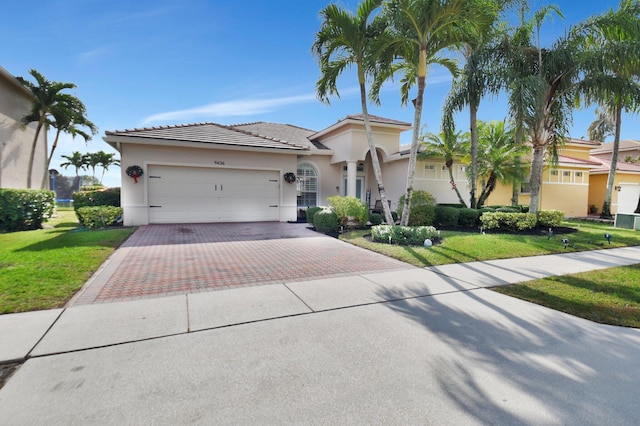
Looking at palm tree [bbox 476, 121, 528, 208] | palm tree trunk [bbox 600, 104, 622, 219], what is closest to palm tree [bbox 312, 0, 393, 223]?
palm tree [bbox 476, 121, 528, 208]

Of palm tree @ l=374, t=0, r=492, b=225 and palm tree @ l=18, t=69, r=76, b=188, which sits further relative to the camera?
palm tree @ l=18, t=69, r=76, b=188

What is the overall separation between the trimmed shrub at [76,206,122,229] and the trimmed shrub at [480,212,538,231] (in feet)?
45.9

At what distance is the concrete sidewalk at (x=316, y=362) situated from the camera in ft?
7.64

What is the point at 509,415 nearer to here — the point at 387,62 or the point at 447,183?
the point at 387,62

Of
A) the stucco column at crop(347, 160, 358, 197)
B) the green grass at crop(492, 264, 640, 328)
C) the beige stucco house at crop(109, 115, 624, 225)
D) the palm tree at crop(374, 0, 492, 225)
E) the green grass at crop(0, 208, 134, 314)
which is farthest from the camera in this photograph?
the stucco column at crop(347, 160, 358, 197)

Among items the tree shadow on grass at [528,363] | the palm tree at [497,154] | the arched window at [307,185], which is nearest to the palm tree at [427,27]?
the tree shadow on grass at [528,363]

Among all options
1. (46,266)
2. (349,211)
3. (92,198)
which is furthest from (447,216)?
(92,198)

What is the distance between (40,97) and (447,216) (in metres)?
19.6

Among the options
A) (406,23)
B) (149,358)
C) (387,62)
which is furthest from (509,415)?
(387,62)

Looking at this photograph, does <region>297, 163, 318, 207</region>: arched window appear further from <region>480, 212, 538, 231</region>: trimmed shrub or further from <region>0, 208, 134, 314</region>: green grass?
<region>0, 208, 134, 314</region>: green grass

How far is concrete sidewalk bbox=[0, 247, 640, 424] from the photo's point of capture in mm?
2330

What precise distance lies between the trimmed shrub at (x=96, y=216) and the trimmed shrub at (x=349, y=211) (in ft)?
27.4

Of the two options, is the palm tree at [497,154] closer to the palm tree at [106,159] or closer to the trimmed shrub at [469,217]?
the trimmed shrub at [469,217]

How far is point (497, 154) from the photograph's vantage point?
1438 centimetres
